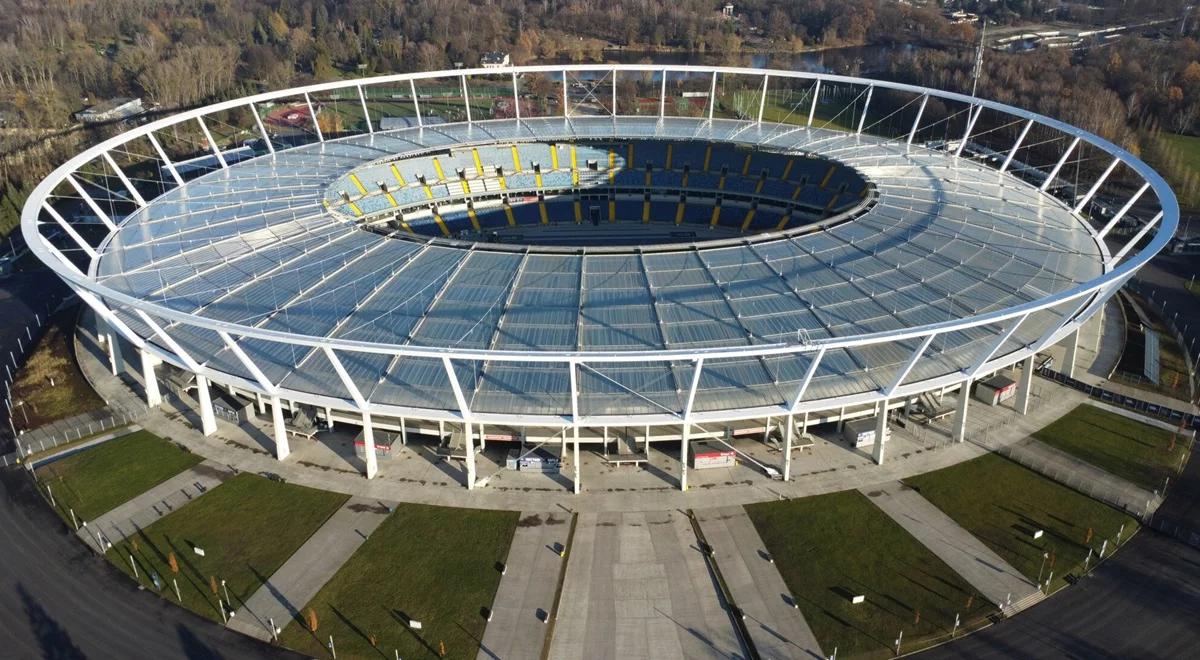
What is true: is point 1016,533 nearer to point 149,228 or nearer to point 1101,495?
point 1101,495

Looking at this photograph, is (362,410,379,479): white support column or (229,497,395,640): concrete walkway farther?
(362,410,379,479): white support column

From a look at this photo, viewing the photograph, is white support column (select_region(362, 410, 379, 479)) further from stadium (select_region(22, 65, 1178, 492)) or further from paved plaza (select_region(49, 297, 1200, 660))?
paved plaza (select_region(49, 297, 1200, 660))

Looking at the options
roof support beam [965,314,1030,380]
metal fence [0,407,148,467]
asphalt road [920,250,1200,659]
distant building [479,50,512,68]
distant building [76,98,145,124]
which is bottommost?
asphalt road [920,250,1200,659]

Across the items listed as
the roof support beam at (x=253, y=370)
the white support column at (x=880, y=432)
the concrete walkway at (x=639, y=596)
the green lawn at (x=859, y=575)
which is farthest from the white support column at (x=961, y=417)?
the roof support beam at (x=253, y=370)

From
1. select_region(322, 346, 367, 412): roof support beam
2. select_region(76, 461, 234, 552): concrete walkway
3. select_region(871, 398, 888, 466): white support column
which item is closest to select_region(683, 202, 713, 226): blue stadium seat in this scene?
select_region(871, 398, 888, 466): white support column

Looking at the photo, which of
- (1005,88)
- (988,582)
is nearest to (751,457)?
(988,582)

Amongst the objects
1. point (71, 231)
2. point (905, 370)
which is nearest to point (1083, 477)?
point (905, 370)
